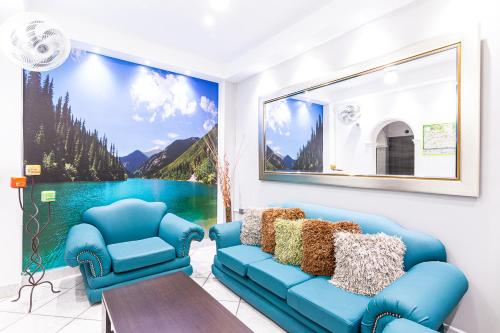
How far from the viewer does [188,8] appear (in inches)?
108

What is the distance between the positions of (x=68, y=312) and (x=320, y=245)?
234 cm

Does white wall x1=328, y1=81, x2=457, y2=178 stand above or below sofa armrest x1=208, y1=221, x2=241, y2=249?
above

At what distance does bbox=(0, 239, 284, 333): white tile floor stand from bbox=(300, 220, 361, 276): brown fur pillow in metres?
0.60

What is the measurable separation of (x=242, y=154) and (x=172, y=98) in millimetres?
1390

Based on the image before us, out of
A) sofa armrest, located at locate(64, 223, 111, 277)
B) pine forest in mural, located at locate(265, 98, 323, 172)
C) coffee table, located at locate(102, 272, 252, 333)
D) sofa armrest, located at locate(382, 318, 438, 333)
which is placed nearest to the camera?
sofa armrest, located at locate(382, 318, 438, 333)

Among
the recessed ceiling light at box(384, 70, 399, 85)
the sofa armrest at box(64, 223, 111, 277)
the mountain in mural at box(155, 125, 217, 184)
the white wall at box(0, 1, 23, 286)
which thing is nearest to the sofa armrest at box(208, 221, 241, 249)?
the sofa armrest at box(64, 223, 111, 277)

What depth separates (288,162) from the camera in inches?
136

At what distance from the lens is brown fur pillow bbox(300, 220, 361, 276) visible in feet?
6.92

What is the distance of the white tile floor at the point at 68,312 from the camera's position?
2129mm

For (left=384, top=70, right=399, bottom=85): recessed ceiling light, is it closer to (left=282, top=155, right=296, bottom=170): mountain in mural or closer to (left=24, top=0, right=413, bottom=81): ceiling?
(left=24, top=0, right=413, bottom=81): ceiling

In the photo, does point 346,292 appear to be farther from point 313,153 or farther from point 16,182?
point 16,182

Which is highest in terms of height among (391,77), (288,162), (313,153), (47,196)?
(391,77)

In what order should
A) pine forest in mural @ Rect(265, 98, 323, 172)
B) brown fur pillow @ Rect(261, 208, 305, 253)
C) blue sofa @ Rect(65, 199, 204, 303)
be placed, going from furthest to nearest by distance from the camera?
pine forest in mural @ Rect(265, 98, 323, 172) < brown fur pillow @ Rect(261, 208, 305, 253) < blue sofa @ Rect(65, 199, 204, 303)

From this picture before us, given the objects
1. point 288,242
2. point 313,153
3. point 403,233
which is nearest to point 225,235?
point 288,242
